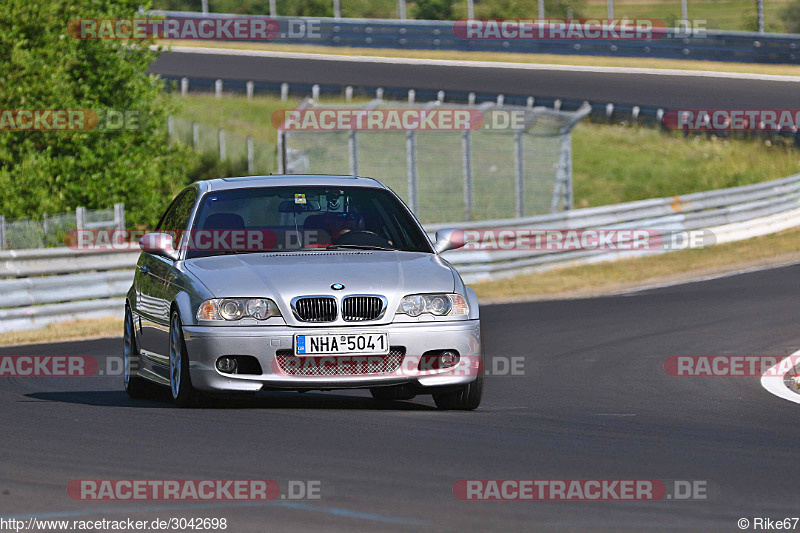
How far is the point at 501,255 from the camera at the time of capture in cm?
2402

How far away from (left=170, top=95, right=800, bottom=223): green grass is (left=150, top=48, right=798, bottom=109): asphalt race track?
185 cm

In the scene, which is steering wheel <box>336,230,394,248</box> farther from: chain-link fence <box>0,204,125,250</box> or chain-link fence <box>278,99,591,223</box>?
chain-link fence <box>278,99,591,223</box>

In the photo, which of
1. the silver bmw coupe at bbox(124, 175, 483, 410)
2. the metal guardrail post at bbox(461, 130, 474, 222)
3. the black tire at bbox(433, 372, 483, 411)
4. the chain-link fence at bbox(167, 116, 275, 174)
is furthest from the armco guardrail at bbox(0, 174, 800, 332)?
the black tire at bbox(433, 372, 483, 411)

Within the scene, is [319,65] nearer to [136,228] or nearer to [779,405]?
[136,228]

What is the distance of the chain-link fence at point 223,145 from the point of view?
33562 millimetres

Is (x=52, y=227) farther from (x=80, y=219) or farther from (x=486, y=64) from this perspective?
(x=486, y=64)

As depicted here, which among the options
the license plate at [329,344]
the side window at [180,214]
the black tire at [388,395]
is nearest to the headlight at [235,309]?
the license plate at [329,344]

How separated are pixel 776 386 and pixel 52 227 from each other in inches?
488

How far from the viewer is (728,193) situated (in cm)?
2781

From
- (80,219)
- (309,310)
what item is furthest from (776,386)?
(80,219)

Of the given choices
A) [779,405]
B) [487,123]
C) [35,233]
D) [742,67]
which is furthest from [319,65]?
[779,405]

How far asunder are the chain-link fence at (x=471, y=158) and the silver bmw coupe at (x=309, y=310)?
14.0 meters

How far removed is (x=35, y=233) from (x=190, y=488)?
1475cm

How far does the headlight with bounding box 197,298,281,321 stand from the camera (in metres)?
8.88
